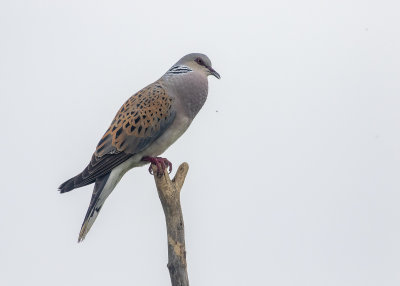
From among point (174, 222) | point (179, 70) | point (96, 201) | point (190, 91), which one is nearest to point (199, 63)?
point (179, 70)

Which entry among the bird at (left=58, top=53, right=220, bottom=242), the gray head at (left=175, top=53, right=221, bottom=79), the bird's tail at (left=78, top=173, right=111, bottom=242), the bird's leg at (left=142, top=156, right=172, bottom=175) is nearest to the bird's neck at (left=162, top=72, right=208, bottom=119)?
the bird at (left=58, top=53, right=220, bottom=242)

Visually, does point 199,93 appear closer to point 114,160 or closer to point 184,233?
point 114,160

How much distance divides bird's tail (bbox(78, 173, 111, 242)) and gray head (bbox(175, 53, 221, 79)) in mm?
1742

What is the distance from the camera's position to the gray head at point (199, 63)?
8.92 metres

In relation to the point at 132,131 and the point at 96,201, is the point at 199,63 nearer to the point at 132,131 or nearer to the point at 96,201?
the point at 132,131

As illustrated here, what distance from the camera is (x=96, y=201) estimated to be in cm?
797

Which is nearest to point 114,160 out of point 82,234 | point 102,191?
point 102,191

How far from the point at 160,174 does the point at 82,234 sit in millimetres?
1104

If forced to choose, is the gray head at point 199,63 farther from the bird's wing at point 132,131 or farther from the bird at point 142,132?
the bird's wing at point 132,131

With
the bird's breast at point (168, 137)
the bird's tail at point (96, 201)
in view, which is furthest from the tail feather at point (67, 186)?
the bird's breast at point (168, 137)

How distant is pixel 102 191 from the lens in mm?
8039

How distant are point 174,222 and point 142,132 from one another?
1.26 metres

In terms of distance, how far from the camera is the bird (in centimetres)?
808

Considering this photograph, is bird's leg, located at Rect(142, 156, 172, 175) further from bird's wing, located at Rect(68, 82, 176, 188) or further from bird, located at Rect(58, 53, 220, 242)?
bird's wing, located at Rect(68, 82, 176, 188)
